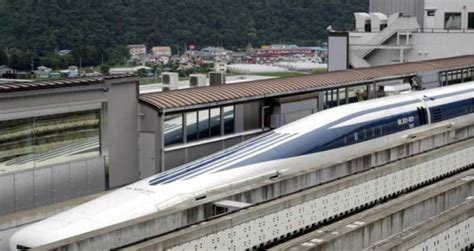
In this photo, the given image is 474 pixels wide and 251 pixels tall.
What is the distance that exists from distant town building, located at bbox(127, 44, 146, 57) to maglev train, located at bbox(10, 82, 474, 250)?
448 ft

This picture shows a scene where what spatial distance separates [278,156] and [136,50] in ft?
490

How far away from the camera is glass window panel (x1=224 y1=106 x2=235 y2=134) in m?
23.3

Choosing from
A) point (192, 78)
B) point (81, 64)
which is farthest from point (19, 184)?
point (81, 64)

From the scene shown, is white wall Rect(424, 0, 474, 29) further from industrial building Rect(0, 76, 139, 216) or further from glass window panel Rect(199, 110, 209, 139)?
industrial building Rect(0, 76, 139, 216)

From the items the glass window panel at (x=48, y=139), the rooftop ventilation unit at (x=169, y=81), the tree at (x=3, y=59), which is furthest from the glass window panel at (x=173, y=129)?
the tree at (x=3, y=59)

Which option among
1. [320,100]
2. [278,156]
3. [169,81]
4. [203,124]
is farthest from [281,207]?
[169,81]

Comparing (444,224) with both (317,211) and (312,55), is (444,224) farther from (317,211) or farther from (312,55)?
(312,55)

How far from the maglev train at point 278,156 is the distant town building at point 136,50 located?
5379 inches

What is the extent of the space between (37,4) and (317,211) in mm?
158419

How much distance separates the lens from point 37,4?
543ft

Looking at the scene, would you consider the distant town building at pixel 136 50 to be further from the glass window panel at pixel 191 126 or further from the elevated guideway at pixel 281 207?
the elevated guideway at pixel 281 207

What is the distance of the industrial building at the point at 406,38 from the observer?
48219 millimetres

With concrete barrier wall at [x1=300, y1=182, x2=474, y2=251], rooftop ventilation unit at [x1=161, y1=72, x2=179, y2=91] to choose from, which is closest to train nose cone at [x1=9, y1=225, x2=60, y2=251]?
concrete barrier wall at [x1=300, y1=182, x2=474, y2=251]

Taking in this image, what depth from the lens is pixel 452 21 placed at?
2031 inches
